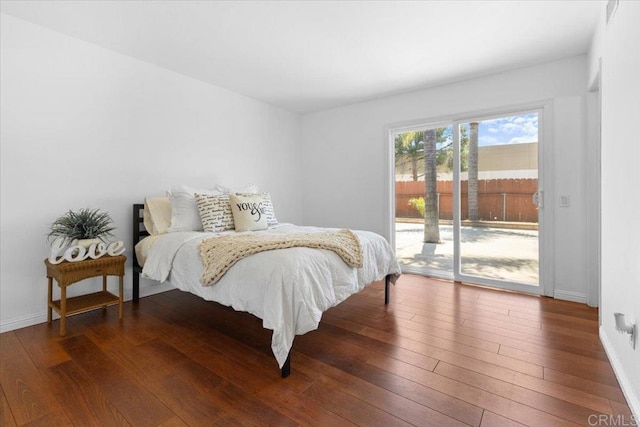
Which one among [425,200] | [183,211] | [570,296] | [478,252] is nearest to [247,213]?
[183,211]

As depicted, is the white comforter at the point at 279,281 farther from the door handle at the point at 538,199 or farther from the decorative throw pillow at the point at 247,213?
the door handle at the point at 538,199

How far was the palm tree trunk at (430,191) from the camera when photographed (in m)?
3.92

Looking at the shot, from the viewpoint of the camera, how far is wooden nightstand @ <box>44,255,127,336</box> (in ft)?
7.47

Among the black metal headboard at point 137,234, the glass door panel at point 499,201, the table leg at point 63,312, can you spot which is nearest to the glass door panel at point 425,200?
the glass door panel at point 499,201

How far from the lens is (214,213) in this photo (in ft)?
9.64

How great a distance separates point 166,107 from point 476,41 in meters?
3.06

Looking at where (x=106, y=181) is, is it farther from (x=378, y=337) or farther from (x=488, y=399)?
(x=488, y=399)

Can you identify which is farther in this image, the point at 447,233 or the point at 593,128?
the point at 447,233

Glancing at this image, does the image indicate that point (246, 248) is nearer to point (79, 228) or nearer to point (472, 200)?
point (79, 228)

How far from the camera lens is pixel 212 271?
2010mm

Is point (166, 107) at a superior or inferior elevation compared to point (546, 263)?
superior

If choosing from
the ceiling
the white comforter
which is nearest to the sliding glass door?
the ceiling

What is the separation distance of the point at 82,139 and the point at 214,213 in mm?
1267

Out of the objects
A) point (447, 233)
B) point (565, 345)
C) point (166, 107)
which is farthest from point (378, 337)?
point (166, 107)
